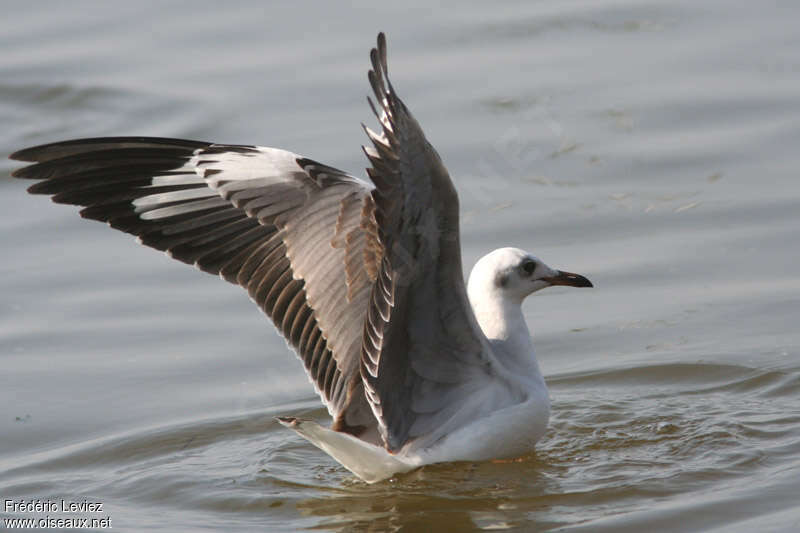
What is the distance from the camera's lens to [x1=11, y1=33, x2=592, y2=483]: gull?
6930mm

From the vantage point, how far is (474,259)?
30.6 ft

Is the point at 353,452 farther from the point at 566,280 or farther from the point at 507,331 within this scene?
the point at 566,280

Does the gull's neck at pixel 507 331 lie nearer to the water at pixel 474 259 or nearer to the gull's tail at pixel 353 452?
the water at pixel 474 259

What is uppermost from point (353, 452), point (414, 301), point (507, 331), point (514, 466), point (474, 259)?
point (474, 259)

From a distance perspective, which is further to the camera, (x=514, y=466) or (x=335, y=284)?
(x=335, y=284)

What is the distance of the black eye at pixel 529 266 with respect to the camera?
7582 mm

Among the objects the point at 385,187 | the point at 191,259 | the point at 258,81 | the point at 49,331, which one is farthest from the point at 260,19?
the point at 385,187

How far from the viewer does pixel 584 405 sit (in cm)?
783

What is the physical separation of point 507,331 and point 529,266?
14.6 inches


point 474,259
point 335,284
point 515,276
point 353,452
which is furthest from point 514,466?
point 474,259

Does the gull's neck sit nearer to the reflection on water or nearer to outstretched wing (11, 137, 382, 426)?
the reflection on water

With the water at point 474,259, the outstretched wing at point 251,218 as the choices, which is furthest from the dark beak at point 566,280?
the outstretched wing at point 251,218

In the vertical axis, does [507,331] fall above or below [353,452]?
above

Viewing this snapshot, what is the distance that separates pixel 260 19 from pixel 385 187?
8.10 meters
